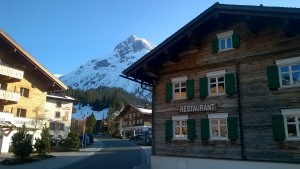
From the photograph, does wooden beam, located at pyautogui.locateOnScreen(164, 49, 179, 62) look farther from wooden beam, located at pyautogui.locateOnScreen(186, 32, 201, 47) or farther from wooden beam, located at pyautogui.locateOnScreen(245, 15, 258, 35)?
wooden beam, located at pyautogui.locateOnScreen(245, 15, 258, 35)

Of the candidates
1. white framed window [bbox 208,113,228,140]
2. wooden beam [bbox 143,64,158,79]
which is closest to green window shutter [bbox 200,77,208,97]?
white framed window [bbox 208,113,228,140]

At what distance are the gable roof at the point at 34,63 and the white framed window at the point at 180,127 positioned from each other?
22.7 meters

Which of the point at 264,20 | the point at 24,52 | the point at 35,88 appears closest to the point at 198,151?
the point at 264,20

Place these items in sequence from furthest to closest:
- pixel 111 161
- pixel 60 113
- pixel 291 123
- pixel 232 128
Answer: pixel 60 113, pixel 111 161, pixel 232 128, pixel 291 123

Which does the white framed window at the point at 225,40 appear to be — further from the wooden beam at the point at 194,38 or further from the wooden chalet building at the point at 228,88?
the wooden beam at the point at 194,38

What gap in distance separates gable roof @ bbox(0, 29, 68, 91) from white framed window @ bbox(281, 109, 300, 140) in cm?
2972

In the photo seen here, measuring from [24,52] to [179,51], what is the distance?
853 inches

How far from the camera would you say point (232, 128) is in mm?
18406

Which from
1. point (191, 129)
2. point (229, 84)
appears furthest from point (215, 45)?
point (191, 129)

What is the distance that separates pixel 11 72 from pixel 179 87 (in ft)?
74.0

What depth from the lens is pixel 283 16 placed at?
53.2 feet

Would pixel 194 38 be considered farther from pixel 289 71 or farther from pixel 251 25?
pixel 289 71

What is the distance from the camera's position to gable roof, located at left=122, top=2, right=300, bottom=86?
1661 centimetres

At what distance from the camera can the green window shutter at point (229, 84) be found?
743 inches
